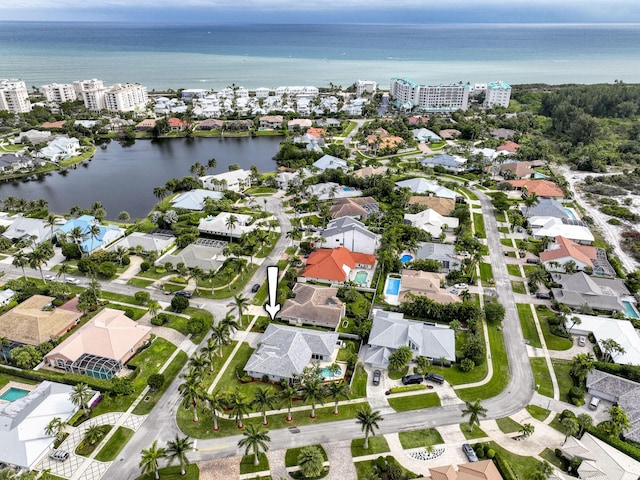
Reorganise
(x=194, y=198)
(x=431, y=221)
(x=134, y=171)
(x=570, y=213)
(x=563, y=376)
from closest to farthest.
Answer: (x=563, y=376)
(x=431, y=221)
(x=570, y=213)
(x=194, y=198)
(x=134, y=171)

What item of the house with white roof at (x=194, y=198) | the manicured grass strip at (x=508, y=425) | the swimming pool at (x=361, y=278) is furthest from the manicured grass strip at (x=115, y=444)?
the house with white roof at (x=194, y=198)

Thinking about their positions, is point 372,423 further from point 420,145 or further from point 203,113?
point 203,113

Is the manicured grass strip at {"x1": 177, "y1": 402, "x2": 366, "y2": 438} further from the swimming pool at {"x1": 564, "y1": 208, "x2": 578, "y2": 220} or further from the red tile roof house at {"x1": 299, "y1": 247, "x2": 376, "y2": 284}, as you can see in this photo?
the swimming pool at {"x1": 564, "y1": 208, "x2": 578, "y2": 220}

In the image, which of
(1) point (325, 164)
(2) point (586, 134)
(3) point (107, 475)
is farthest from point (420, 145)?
(3) point (107, 475)

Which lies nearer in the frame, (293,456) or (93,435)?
(293,456)

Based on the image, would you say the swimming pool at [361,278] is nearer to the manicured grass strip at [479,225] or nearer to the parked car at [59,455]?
the manicured grass strip at [479,225]

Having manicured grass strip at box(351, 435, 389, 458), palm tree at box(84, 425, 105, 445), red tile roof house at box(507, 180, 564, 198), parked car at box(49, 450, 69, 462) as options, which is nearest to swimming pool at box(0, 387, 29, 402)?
parked car at box(49, 450, 69, 462)

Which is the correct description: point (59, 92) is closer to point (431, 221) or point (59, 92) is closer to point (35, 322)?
point (35, 322)

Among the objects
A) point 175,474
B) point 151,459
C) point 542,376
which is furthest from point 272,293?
point 542,376
